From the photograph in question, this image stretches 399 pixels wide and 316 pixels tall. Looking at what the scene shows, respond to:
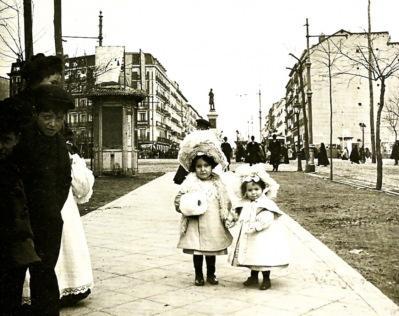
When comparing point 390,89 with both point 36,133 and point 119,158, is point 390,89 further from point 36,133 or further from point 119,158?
point 36,133

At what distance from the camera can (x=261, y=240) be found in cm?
527

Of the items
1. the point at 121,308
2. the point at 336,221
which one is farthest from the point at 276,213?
the point at 336,221

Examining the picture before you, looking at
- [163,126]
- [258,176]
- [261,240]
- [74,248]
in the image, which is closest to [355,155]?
[258,176]

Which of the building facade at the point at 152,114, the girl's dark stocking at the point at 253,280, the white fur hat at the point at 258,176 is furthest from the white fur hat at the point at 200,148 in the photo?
the building facade at the point at 152,114

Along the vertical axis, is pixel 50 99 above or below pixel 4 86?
below

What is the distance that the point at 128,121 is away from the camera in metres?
25.1

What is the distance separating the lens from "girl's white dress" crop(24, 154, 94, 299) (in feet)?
14.7

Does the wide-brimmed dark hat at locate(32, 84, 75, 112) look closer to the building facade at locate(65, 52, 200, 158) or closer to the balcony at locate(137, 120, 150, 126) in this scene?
the building facade at locate(65, 52, 200, 158)

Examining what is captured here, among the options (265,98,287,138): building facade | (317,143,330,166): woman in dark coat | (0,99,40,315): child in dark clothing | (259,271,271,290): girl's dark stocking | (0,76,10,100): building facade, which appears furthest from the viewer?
(265,98,287,138): building facade

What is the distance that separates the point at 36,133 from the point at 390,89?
243 ft

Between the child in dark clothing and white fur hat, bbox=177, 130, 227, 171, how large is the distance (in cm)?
254

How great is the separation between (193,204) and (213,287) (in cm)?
79

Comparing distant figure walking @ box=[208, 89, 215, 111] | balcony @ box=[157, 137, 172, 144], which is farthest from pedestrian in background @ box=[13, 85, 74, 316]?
balcony @ box=[157, 137, 172, 144]

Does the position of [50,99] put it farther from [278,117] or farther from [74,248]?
[278,117]
